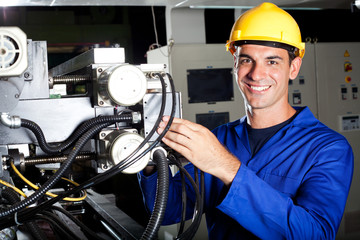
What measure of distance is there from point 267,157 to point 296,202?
0.73 feet

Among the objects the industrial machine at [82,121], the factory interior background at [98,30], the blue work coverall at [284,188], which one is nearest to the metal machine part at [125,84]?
the industrial machine at [82,121]

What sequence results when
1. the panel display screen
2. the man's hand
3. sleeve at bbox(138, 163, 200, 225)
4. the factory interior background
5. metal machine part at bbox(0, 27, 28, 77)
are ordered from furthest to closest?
the factory interior background, the panel display screen, sleeve at bbox(138, 163, 200, 225), the man's hand, metal machine part at bbox(0, 27, 28, 77)

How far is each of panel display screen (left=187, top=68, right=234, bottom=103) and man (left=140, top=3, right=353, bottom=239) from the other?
127 centimetres

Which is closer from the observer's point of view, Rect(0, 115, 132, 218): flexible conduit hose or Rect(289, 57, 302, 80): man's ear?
Rect(0, 115, 132, 218): flexible conduit hose

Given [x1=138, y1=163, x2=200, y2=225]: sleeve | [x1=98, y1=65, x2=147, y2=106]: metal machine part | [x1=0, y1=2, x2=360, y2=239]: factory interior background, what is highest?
[x1=0, y1=2, x2=360, y2=239]: factory interior background

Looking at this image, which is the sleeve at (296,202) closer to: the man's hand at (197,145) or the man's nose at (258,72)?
the man's hand at (197,145)

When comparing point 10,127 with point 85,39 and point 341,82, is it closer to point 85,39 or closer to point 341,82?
point 341,82

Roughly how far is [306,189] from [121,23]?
221 inches

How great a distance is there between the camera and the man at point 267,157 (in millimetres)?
999

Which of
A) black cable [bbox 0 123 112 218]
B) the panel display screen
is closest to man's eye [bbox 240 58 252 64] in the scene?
black cable [bbox 0 123 112 218]

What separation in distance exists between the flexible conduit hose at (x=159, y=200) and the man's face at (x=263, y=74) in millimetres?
655

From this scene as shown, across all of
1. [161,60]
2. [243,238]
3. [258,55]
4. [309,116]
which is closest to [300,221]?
[243,238]

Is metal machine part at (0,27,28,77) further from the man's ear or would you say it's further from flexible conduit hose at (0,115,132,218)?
the man's ear

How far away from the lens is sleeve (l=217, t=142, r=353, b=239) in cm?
102
